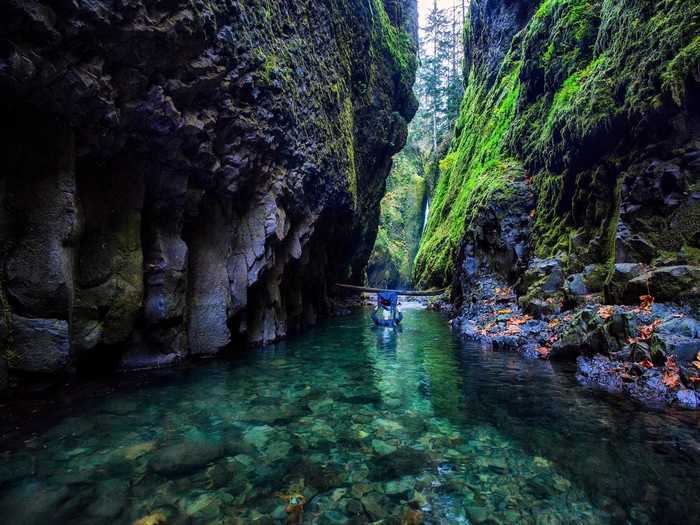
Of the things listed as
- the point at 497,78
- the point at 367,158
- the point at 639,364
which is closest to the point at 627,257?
the point at 639,364

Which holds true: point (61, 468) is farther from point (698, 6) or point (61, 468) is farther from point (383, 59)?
point (383, 59)

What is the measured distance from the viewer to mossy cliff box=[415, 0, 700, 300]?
8188 millimetres

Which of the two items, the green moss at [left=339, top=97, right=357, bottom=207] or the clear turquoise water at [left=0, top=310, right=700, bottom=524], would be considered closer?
the clear turquoise water at [left=0, top=310, right=700, bottom=524]

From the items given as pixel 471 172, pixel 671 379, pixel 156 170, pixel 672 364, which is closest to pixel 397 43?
pixel 471 172

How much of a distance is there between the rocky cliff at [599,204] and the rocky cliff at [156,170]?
25.2 feet

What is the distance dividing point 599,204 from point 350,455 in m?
10.1

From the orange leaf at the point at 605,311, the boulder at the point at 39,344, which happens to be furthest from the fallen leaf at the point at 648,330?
the boulder at the point at 39,344

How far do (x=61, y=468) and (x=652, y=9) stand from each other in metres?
14.3

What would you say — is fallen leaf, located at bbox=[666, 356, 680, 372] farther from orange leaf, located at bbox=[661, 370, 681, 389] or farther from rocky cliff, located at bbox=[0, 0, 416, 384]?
rocky cliff, located at bbox=[0, 0, 416, 384]

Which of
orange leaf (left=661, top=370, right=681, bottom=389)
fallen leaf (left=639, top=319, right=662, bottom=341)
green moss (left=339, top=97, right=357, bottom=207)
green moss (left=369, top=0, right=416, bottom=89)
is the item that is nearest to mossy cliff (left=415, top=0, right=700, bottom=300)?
fallen leaf (left=639, top=319, right=662, bottom=341)

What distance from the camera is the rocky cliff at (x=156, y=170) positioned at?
5.50 m

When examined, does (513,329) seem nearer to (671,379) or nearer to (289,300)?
(671,379)

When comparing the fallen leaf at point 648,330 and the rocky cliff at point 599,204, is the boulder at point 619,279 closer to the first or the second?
the rocky cliff at point 599,204

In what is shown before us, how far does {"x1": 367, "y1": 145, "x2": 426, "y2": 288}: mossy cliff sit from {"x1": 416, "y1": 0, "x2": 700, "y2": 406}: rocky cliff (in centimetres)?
2591
